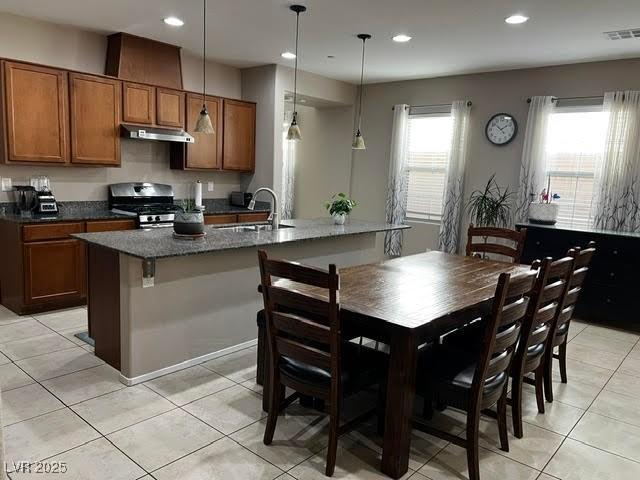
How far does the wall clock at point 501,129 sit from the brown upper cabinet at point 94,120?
13.9ft

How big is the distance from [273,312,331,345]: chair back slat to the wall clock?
449cm

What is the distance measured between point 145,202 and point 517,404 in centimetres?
438

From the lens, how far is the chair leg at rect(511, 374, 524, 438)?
8.02 ft

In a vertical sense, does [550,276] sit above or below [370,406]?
above

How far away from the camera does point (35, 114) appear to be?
424 centimetres

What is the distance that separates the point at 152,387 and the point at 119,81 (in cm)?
328

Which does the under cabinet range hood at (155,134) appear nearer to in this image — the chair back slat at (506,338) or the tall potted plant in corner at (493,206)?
the tall potted plant in corner at (493,206)

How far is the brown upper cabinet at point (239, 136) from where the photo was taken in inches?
233

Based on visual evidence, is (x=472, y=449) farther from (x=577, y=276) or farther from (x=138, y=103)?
(x=138, y=103)

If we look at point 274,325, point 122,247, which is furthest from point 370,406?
point 122,247

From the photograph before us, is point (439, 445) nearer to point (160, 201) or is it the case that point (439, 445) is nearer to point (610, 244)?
point (610, 244)

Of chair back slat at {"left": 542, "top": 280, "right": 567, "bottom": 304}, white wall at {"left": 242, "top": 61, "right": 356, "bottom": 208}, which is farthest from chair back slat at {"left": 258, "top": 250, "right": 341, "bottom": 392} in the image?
white wall at {"left": 242, "top": 61, "right": 356, "bottom": 208}

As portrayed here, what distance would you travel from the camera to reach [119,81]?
4.78m

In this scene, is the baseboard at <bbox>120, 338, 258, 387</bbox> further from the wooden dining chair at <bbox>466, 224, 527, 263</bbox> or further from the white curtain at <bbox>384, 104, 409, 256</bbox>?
the white curtain at <bbox>384, 104, 409, 256</bbox>
